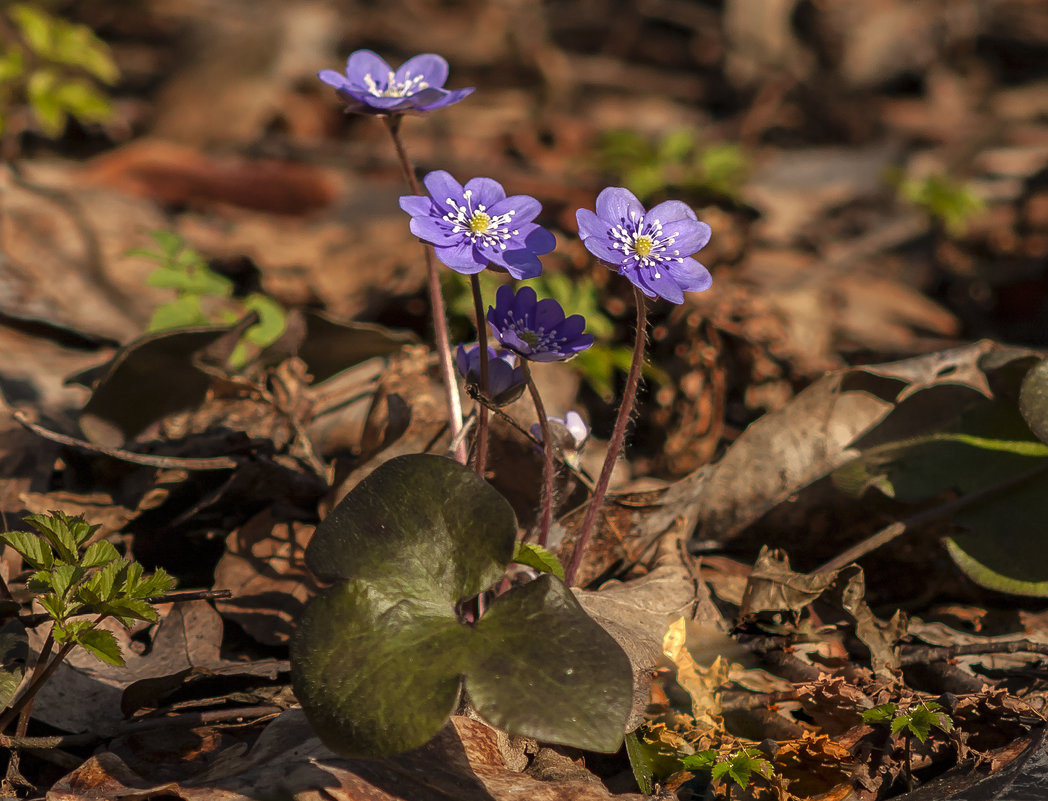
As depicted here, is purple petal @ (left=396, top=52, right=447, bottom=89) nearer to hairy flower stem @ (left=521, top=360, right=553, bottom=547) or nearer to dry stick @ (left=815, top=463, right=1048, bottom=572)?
→ hairy flower stem @ (left=521, top=360, right=553, bottom=547)

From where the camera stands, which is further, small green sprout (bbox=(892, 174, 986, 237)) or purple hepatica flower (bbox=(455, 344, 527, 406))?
small green sprout (bbox=(892, 174, 986, 237))

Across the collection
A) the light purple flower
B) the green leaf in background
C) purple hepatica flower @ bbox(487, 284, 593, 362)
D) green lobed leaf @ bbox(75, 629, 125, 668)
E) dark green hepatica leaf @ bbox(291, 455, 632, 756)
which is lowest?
green lobed leaf @ bbox(75, 629, 125, 668)

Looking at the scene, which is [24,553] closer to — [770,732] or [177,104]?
[770,732]

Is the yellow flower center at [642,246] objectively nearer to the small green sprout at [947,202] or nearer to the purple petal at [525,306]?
the purple petal at [525,306]

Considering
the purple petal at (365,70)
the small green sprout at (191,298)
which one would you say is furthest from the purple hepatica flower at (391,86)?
the small green sprout at (191,298)

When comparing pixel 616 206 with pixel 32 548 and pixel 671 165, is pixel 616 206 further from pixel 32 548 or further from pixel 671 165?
pixel 671 165

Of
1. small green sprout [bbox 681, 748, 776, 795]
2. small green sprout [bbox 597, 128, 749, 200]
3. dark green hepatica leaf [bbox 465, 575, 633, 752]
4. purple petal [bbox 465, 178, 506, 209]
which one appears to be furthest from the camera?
small green sprout [bbox 597, 128, 749, 200]

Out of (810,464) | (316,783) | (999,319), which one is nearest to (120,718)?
(316,783)

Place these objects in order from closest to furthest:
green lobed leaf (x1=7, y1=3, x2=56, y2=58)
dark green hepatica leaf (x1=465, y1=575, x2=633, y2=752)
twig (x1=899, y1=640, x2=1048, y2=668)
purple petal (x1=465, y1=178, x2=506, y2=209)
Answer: dark green hepatica leaf (x1=465, y1=575, x2=633, y2=752), purple petal (x1=465, y1=178, x2=506, y2=209), twig (x1=899, y1=640, x2=1048, y2=668), green lobed leaf (x1=7, y1=3, x2=56, y2=58)

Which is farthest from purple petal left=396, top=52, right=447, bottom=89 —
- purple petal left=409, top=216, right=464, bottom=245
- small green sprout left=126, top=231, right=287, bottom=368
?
small green sprout left=126, top=231, right=287, bottom=368
